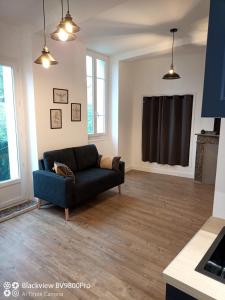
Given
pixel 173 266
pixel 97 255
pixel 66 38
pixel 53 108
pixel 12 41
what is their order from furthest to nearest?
pixel 53 108
pixel 12 41
pixel 97 255
pixel 66 38
pixel 173 266

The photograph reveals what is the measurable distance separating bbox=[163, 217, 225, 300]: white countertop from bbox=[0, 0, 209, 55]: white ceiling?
2.48m

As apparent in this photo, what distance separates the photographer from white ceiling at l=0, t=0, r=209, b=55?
251 cm

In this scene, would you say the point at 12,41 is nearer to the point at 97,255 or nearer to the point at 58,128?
the point at 58,128

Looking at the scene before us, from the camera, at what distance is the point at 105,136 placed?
16.8 ft

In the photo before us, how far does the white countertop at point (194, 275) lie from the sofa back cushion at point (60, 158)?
272 cm

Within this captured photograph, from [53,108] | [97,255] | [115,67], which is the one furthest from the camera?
[115,67]

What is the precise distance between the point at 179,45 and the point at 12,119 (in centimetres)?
329

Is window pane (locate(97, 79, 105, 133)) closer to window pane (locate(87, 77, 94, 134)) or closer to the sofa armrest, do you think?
window pane (locate(87, 77, 94, 134))

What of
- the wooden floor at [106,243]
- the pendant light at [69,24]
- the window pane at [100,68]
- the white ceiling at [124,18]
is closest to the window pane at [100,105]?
the window pane at [100,68]

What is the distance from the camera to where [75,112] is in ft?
13.2

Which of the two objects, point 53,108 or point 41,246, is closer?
point 41,246

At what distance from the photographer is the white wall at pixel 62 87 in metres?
3.37

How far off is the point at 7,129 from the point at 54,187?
1225mm

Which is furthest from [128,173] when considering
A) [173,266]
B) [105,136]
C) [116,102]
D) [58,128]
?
[173,266]
